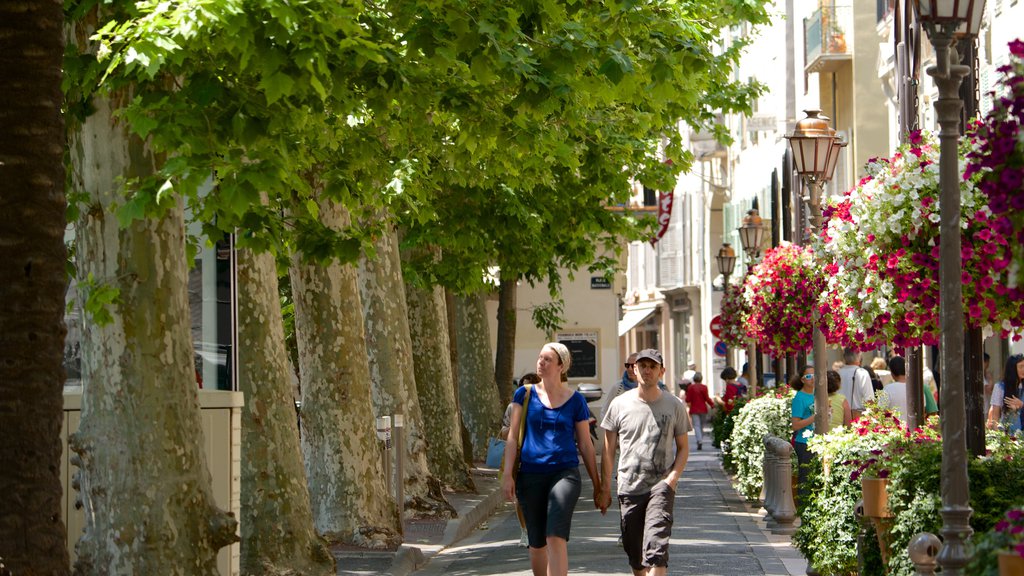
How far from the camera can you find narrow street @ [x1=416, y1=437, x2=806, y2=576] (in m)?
15.5

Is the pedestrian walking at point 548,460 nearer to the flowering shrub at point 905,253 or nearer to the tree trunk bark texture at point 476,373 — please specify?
the flowering shrub at point 905,253

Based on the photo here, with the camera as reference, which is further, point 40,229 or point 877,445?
point 877,445

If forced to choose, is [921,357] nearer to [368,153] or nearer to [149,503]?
[368,153]

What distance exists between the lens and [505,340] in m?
36.9

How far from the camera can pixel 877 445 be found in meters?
11.7

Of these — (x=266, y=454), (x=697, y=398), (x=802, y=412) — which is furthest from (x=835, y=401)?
(x=697, y=398)

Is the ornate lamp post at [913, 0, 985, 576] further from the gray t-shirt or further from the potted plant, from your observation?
the gray t-shirt

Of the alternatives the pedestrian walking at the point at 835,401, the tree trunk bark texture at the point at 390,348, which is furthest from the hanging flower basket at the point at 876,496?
the tree trunk bark texture at the point at 390,348

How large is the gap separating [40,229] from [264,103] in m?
2.21

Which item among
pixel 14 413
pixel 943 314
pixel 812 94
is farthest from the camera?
pixel 812 94

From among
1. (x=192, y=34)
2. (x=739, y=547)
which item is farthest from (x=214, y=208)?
(x=739, y=547)

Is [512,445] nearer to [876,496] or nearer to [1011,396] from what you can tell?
[876,496]

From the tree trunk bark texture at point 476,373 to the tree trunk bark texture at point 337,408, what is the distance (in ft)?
54.1

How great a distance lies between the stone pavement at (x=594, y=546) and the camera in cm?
1572
